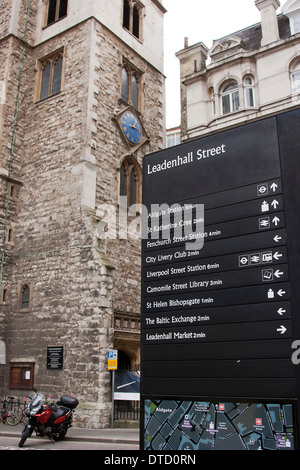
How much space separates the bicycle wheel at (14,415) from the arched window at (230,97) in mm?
12886

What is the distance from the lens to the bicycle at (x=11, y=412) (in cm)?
1394

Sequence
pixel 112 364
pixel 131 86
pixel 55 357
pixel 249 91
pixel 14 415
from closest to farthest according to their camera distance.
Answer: pixel 112 364
pixel 14 415
pixel 55 357
pixel 249 91
pixel 131 86

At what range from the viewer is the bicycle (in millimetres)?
13935

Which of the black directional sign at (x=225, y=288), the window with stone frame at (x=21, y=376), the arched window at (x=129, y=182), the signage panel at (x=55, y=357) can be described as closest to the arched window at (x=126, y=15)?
the arched window at (x=129, y=182)

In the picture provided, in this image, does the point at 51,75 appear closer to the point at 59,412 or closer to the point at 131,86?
the point at 131,86

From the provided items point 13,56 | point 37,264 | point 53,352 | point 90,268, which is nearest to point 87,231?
point 90,268

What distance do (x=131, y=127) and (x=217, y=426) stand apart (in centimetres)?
1604

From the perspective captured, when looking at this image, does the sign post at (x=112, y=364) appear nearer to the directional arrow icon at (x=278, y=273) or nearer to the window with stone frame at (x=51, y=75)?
the window with stone frame at (x=51, y=75)

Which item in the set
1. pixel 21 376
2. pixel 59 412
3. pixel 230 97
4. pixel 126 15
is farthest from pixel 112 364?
pixel 126 15

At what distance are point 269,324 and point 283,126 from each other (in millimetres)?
1658

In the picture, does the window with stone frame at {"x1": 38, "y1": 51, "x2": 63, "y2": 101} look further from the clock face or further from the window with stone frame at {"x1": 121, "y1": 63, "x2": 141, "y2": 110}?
the clock face

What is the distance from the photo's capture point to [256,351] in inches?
146

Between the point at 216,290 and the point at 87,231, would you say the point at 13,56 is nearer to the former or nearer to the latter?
the point at 87,231

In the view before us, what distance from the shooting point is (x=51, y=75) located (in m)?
18.4
